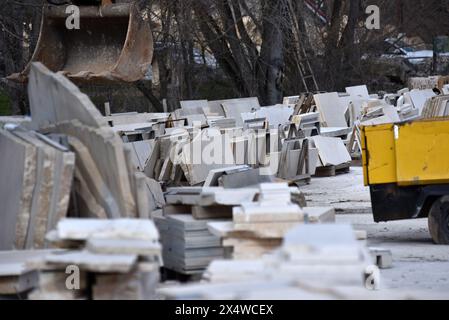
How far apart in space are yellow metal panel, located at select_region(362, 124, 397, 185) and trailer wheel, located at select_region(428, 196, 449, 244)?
570 millimetres

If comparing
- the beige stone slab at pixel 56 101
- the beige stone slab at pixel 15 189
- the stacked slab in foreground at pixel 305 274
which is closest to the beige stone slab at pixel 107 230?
the stacked slab in foreground at pixel 305 274

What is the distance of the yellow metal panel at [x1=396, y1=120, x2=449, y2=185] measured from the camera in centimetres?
1182

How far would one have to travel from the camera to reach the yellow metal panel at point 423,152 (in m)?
11.8

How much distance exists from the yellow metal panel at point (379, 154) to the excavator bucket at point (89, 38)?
2791mm

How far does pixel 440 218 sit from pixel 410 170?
66cm

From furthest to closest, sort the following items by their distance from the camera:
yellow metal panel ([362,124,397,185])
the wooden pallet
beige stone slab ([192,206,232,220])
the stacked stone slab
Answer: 1. the wooden pallet
2. yellow metal panel ([362,124,397,185])
3. beige stone slab ([192,206,232,220])
4. the stacked stone slab

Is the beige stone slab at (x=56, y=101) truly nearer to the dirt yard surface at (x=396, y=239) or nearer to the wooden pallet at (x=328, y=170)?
the dirt yard surface at (x=396, y=239)

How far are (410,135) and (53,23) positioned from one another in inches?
180

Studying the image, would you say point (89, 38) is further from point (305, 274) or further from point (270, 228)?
point (305, 274)

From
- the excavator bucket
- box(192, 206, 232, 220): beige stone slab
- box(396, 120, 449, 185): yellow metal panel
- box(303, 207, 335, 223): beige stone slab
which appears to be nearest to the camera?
box(192, 206, 232, 220): beige stone slab

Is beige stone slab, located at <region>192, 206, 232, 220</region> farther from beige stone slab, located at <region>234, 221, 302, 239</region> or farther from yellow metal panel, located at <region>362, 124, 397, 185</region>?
yellow metal panel, located at <region>362, 124, 397, 185</region>

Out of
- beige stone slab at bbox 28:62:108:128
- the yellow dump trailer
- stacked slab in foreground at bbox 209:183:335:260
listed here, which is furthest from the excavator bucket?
stacked slab in foreground at bbox 209:183:335:260

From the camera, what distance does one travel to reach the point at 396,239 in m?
12.8

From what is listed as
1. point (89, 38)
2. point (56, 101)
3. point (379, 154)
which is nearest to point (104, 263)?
point (56, 101)
